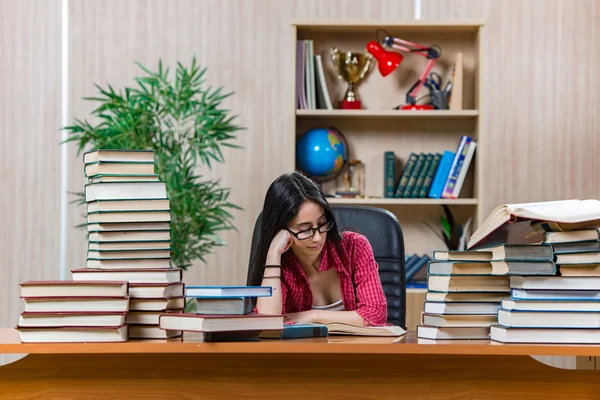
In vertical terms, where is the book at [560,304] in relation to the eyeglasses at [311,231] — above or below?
below

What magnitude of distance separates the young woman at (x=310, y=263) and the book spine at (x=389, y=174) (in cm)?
153

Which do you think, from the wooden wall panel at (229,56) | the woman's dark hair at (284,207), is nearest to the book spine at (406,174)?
the wooden wall panel at (229,56)

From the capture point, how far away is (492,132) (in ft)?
13.0

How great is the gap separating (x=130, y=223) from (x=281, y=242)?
1.98 ft

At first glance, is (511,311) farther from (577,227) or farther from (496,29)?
(496,29)

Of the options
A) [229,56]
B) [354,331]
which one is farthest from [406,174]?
[354,331]

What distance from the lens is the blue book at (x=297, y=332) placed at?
1.55m

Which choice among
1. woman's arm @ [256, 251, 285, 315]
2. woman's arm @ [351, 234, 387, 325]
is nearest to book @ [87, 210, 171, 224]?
woman's arm @ [256, 251, 285, 315]

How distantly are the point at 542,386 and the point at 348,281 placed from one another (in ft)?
2.88

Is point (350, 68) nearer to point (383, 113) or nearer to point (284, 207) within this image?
point (383, 113)

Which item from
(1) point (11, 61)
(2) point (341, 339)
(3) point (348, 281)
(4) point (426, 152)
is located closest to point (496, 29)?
(4) point (426, 152)

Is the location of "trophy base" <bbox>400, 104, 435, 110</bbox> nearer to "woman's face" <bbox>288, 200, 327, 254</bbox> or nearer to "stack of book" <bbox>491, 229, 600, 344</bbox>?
"woman's face" <bbox>288, 200, 327, 254</bbox>

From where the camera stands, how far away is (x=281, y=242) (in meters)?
2.11

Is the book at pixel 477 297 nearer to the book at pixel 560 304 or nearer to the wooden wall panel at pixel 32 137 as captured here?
the book at pixel 560 304
